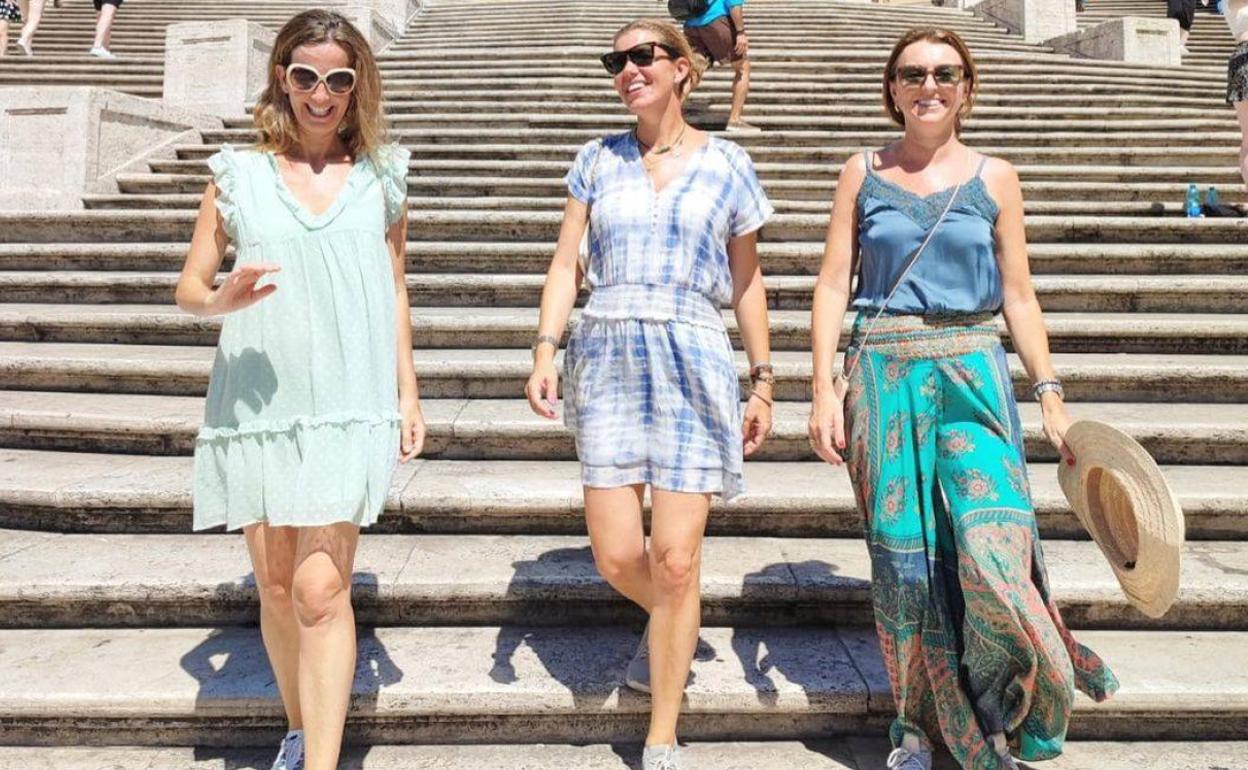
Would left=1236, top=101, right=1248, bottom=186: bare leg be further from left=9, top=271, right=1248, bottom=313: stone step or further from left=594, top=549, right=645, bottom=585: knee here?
left=594, top=549, right=645, bottom=585: knee

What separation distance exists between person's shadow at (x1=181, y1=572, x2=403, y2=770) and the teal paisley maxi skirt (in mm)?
1577

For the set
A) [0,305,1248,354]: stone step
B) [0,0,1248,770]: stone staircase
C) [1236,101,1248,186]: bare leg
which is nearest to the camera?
[0,0,1248,770]: stone staircase

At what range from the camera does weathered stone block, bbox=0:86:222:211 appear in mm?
6633

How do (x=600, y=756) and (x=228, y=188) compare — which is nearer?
(x=228, y=188)

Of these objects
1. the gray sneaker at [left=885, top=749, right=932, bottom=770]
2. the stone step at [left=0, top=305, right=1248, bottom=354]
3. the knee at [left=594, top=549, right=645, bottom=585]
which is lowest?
the gray sneaker at [left=885, top=749, right=932, bottom=770]

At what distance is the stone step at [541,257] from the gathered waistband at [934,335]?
10.5 feet

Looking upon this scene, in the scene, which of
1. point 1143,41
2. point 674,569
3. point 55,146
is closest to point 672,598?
point 674,569

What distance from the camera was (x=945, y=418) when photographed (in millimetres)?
2330

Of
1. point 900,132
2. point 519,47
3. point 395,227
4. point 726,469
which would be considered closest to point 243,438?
point 395,227

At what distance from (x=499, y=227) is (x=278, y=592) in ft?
13.5

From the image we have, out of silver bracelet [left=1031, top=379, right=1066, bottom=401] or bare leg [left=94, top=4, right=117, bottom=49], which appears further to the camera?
bare leg [left=94, top=4, right=117, bottom=49]

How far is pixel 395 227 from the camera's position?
2404 millimetres

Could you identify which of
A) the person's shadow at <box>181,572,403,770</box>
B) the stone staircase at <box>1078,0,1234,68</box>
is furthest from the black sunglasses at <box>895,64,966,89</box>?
the stone staircase at <box>1078,0,1234,68</box>

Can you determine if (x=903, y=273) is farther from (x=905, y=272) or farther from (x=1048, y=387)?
(x=1048, y=387)
